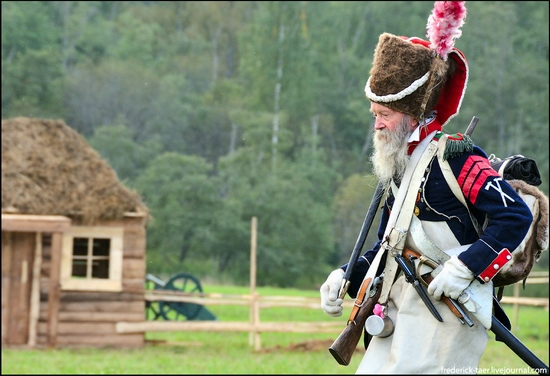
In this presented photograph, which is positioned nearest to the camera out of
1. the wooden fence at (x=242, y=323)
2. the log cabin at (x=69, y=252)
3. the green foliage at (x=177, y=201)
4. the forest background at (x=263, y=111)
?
the log cabin at (x=69, y=252)

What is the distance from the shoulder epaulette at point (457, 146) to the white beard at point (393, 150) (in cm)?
22

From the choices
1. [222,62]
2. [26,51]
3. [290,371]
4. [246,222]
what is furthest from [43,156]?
[222,62]

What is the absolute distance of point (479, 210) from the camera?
393cm

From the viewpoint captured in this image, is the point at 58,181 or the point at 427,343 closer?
the point at 427,343

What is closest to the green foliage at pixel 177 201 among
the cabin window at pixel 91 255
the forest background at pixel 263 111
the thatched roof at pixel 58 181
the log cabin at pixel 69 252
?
the forest background at pixel 263 111

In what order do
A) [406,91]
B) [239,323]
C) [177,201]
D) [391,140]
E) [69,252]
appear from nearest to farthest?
[406,91] < [391,140] < [69,252] < [239,323] < [177,201]

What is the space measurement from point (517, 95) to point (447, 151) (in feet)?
130

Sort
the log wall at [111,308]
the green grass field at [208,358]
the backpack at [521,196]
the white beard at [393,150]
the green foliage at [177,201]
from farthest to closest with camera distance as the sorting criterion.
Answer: the green foliage at [177,201]
the log wall at [111,308]
the green grass field at [208,358]
the white beard at [393,150]
the backpack at [521,196]

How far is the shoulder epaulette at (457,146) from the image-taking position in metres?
3.92

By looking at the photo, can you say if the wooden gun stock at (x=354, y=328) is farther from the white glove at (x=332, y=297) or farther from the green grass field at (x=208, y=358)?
the green grass field at (x=208, y=358)

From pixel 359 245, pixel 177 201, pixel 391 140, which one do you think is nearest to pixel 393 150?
pixel 391 140

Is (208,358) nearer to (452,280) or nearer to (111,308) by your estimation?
(111,308)

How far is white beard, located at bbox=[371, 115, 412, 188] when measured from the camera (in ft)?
13.4

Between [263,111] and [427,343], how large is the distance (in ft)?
134
